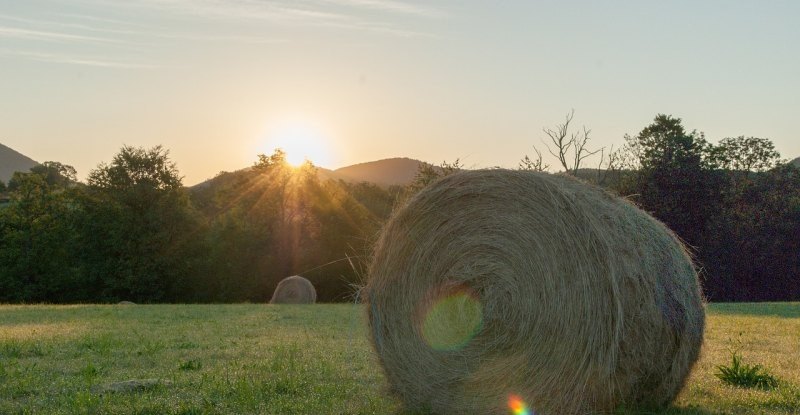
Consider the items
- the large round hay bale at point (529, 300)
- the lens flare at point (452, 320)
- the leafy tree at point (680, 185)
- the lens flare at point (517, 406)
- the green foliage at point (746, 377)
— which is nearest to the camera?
the large round hay bale at point (529, 300)

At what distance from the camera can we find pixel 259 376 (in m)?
9.74

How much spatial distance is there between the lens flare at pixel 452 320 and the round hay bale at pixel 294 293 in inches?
1051

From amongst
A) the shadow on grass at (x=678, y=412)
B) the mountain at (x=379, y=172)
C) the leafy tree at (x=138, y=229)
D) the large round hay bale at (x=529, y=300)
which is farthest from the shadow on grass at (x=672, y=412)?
the mountain at (x=379, y=172)

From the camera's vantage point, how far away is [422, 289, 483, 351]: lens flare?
27.1 feet

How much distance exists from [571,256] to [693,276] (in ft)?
5.46

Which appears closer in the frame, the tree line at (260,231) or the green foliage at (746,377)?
the green foliage at (746,377)

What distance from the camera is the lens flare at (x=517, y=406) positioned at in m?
7.77

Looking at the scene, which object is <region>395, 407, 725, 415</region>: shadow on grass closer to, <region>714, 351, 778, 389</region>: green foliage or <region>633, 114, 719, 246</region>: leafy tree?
<region>714, 351, 778, 389</region>: green foliage

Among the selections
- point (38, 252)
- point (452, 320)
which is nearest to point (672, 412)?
point (452, 320)

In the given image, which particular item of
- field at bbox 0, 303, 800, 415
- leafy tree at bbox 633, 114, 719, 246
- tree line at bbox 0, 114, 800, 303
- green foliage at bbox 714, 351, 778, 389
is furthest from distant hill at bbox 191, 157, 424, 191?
green foliage at bbox 714, 351, 778, 389

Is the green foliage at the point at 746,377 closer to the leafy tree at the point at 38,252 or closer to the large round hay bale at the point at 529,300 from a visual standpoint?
the large round hay bale at the point at 529,300

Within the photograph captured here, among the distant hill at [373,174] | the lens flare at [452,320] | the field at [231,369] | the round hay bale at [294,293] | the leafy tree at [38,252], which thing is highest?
the distant hill at [373,174]

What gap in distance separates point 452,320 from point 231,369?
11.9 ft

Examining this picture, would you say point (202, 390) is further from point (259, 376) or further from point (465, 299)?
point (465, 299)
